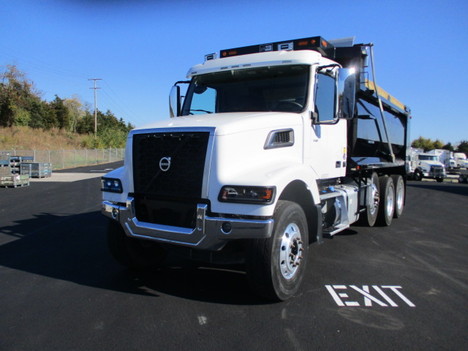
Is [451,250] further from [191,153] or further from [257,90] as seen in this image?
[191,153]

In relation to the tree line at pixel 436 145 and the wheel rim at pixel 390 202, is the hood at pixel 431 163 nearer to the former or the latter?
the wheel rim at pixel 390 202

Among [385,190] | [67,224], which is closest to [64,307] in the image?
[67,224]

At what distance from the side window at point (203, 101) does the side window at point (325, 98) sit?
1.54 meters

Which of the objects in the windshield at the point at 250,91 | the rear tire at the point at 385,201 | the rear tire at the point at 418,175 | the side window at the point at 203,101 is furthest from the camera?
the rear tire at the point at 418,175

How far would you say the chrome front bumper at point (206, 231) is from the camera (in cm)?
362

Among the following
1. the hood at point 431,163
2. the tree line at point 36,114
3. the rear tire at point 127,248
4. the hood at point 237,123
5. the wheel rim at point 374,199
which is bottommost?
the rear tire at point 127,248

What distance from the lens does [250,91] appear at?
17.7 ft

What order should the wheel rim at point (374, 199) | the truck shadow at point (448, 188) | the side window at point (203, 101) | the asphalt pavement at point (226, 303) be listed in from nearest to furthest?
the asphalt pavement at point (226, 303) → the side window at point (203, 101) → the wheel rim at point (374, 199) → the truck shadow at point (448, 188)

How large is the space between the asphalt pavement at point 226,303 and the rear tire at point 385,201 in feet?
5.04

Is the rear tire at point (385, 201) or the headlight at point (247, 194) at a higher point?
the headlight at point (247, 194)

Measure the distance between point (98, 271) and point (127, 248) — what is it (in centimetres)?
63

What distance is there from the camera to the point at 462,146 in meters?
97.4

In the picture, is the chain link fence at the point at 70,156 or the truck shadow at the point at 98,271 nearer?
the truck shadow at the point at 98,271

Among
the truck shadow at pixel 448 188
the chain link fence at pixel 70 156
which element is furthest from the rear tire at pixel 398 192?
the chain link fence at pixel 70 156
